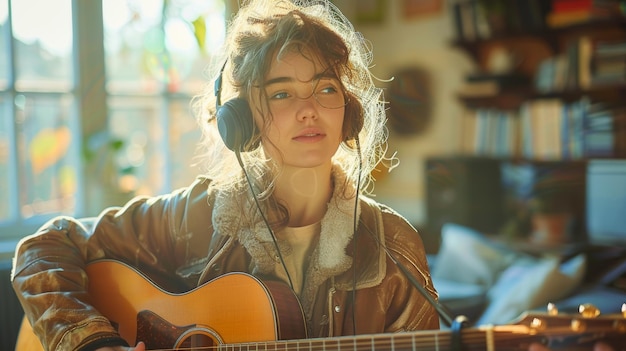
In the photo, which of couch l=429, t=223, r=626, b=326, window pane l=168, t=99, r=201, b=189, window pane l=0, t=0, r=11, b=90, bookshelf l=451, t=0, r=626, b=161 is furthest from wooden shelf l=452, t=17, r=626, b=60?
window pane l=0, t=0, r=11, b=90

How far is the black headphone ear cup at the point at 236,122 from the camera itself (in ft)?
2.97

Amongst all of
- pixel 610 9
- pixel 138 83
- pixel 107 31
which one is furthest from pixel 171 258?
pixel 610 9

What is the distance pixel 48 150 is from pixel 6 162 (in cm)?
14

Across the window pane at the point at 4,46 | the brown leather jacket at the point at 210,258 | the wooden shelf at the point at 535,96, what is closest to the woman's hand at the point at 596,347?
the brown leather jacket at the point at 210,258

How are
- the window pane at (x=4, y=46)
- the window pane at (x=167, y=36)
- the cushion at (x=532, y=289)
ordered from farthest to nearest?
1. the cushion at (x=532, y=289)
2. the window pane at (x=4, y=46)
3. the window pane at (x=167, y=36)

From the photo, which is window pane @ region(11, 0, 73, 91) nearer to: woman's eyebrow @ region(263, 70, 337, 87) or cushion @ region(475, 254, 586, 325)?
woman's eyebrow @ region(263, 70, 337, 87)

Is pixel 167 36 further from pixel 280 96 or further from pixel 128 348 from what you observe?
pixel 128 348

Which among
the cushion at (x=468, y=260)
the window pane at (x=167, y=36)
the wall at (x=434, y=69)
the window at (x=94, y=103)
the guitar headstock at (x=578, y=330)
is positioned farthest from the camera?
the wall at (x=434, y=69)

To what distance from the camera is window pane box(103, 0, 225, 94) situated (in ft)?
4.14

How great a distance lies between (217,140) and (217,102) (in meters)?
0.07

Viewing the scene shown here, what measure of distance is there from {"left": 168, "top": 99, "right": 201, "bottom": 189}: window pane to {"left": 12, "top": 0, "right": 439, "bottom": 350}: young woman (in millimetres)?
280

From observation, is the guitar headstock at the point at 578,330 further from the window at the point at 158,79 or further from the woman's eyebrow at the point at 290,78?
the window at the point at 158,79

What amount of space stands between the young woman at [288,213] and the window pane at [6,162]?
771mm

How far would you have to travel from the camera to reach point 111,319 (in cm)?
94
